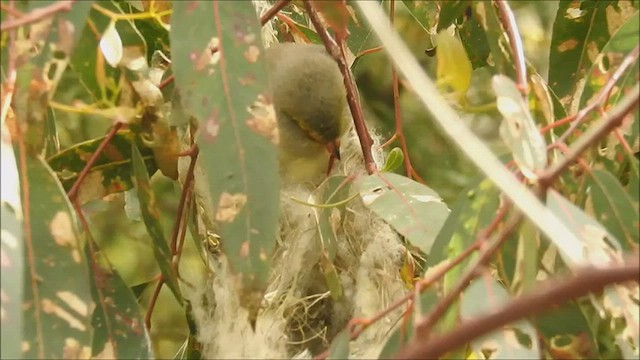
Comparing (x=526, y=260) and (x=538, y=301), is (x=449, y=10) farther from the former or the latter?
(x=538, y=301)

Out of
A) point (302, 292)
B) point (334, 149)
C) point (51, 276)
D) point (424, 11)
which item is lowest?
point (302, 292)

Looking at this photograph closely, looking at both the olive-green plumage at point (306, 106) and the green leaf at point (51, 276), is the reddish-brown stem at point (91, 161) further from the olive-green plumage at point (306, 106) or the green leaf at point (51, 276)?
the olive-green plumage at point (306, 106)

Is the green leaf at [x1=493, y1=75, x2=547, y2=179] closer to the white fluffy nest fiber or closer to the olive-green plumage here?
the white fluffy nest fiber

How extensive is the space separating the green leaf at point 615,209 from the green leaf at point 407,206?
0.60 ft

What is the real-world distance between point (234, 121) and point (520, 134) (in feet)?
0.82

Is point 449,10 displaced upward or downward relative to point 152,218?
upward

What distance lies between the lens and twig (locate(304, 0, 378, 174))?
125 cm

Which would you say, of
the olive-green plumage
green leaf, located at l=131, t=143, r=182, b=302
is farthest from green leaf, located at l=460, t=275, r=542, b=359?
the olive-green plumage

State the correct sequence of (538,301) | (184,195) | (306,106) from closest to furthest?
(538,301) → (184,195) → (306,106)

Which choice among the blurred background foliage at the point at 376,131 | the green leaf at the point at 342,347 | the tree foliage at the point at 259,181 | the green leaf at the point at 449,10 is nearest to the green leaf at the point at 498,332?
the tree foliage at the point at 259,181

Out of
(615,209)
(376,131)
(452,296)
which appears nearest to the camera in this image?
(452,296)

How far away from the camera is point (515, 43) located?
39.9 inches

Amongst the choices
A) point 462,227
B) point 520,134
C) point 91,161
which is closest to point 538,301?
point 520,134

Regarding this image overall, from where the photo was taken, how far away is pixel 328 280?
1.19 meters
